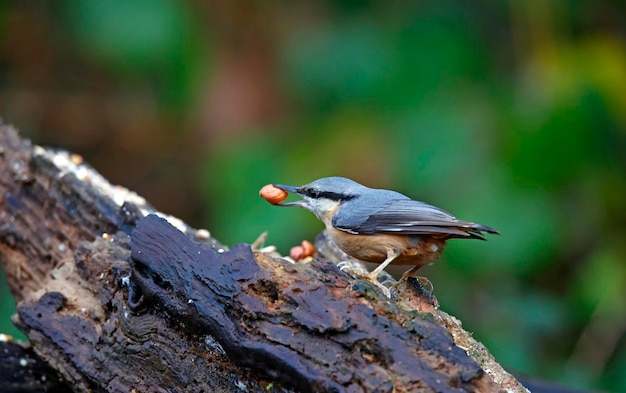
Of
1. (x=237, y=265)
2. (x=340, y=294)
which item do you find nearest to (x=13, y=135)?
(x=237, y=265)

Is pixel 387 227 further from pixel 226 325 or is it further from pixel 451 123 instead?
pixel 451 123

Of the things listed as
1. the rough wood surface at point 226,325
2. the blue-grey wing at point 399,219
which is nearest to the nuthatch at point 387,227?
the blue-grey wing at point 399,219

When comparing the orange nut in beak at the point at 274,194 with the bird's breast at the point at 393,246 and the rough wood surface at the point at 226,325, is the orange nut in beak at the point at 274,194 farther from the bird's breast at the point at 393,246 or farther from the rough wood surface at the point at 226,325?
the rough wood surface at the point at 226,325

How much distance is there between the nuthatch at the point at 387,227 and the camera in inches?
111

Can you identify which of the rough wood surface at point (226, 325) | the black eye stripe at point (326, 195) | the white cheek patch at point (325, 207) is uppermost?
the black eye stripe at point (326, 195)

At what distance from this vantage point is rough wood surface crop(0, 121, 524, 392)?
2240 millimetres

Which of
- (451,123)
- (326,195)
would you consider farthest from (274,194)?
(451,123)

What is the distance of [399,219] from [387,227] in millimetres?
50

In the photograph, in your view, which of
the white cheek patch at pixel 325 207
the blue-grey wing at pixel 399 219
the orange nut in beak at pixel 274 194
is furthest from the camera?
the orange nut in beak at pixel 274 194

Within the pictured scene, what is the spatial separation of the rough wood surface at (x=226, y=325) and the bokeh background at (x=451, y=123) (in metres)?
1.70

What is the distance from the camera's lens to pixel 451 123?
487cm

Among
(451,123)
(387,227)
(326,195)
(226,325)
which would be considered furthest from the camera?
(451,123)

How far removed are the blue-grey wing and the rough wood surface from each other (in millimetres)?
212

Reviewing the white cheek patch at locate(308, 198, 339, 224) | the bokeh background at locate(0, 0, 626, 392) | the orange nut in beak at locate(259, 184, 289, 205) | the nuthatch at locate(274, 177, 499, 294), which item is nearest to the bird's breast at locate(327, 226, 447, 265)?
the nuthatch at locate(274, 177, 499, 294)
